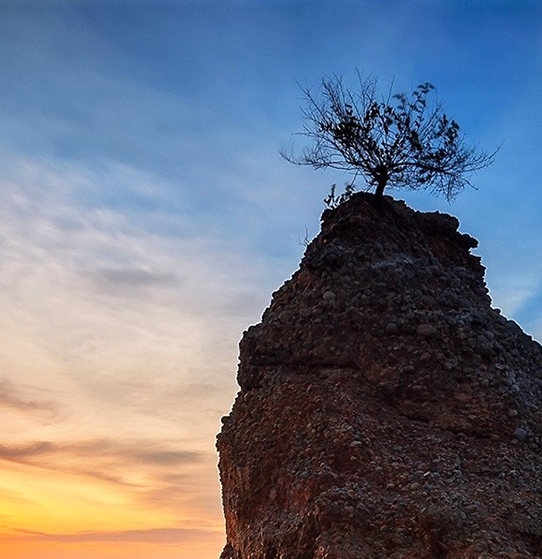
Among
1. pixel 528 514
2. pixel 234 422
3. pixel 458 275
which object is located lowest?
pixel 528 514

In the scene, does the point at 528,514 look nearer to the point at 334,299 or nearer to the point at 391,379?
the point at 391,379

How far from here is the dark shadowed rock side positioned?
250 inches

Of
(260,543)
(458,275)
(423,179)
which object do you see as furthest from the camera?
(423,179)

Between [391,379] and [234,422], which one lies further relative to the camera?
[234,422]

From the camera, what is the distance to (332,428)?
23.5 ft

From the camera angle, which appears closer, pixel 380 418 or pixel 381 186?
pixel 380 418

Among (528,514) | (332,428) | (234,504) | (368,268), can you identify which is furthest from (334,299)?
(528,514)

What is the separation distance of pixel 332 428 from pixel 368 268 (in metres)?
2.06

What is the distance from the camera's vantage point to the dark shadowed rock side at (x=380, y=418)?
6344 mm

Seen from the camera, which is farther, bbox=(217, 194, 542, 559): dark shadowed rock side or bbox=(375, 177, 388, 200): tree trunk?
bbox=(375, 177, 388, 200): tree trunk

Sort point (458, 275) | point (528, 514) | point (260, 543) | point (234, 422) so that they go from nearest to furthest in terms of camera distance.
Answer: point (528, 514)
point (260, 543)
point (234, 422)
point (458, 275)

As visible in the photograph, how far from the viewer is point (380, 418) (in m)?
7.38

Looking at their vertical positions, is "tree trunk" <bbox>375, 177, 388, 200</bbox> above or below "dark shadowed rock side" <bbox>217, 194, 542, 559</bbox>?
above

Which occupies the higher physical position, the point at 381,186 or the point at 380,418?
the point at 381,186
